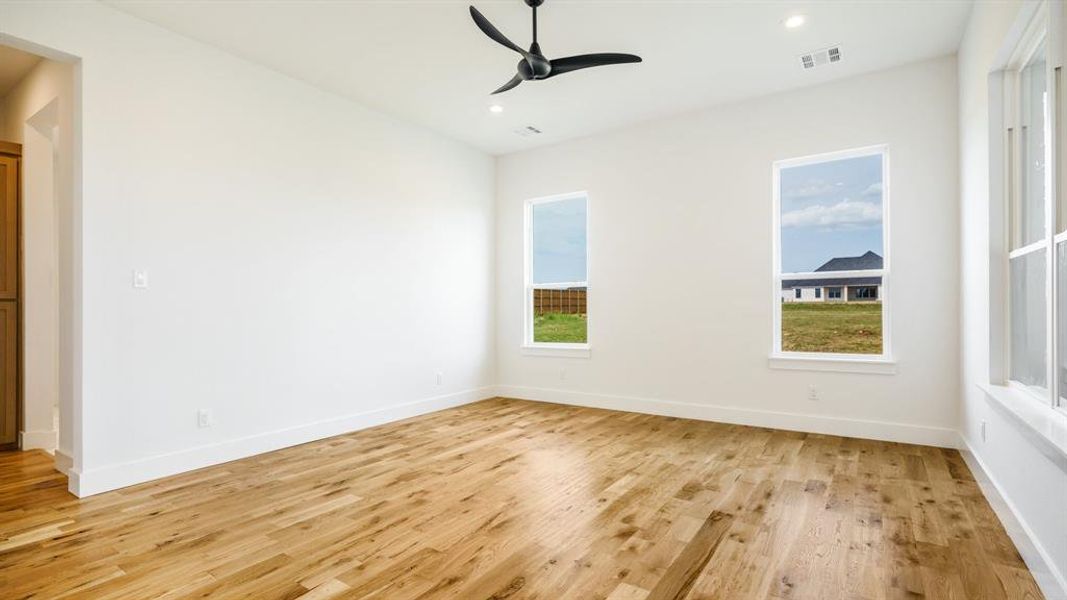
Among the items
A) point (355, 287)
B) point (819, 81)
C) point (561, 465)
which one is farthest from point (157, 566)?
point (819, 81)

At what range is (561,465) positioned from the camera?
363 cm

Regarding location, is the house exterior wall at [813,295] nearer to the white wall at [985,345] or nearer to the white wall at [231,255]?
the white wall at [985,345]

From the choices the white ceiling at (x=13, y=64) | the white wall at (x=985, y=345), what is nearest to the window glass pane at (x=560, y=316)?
the white wall at (x=985, y=345)

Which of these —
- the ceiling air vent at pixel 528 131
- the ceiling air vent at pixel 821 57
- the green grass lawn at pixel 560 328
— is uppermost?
the ceiling air vent at pixel 821 57

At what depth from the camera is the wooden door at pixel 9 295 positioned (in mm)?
4109

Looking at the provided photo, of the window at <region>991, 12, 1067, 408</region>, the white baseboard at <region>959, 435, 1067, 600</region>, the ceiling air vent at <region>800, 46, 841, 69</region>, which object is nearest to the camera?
the white baseboard at <region>959, 435, 1067, 600</region>

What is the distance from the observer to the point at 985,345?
9.98ft

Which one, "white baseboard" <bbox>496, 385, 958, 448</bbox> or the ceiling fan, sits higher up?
the ceiling fan

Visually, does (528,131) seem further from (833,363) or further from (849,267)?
(833,363)

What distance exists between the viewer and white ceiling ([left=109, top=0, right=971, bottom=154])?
10.9 feet

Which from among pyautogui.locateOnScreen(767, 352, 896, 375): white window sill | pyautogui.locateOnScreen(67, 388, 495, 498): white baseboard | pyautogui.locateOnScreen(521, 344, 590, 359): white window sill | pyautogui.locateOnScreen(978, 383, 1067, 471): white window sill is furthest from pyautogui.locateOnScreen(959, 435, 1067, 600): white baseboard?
pyautogui.locateOnScreen(67, 388, 495, 498): white baseboard

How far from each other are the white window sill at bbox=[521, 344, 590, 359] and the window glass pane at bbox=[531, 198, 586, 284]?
0.76 meters

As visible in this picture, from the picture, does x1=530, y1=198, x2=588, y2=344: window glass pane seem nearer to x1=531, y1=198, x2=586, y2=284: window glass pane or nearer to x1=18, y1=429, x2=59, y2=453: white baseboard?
x1=531, y1=198, x2=586, y2=284: window glass pane

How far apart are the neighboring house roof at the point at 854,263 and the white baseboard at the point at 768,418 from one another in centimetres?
126
